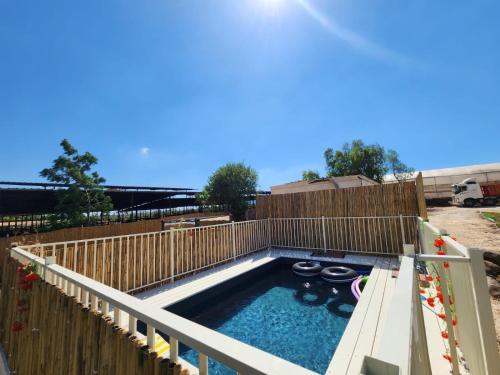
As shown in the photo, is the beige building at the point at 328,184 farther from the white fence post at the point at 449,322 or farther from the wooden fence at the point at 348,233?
the white fence post at the point at 449,322

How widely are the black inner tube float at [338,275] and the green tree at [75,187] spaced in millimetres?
10605

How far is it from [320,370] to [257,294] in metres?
2.46

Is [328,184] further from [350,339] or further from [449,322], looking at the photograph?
[449,322]

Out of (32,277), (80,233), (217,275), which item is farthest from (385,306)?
(80,233)

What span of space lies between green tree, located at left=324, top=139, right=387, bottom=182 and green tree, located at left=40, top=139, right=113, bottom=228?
80.6 ft

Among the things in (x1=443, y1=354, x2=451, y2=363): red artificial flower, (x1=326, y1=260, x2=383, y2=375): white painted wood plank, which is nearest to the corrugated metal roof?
(x1=326, y1=260, x2=383, y2=375): white painted wood plank

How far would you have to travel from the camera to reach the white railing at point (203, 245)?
3.75 m

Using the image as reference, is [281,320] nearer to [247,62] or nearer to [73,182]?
[247,62]

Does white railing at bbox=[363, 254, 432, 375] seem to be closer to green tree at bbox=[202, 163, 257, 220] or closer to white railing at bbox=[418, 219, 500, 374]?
white railing at bbox=[418, 219, 500, 374]

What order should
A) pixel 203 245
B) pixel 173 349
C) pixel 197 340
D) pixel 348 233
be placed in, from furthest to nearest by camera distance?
pixel 348 233, pixel 203 245, pixel 173 349, pixel 197 340

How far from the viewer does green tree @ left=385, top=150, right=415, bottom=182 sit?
1107 inches

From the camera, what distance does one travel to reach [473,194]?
63.2 feet

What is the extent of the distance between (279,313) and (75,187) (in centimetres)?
1053

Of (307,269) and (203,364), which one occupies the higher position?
(203,364)
